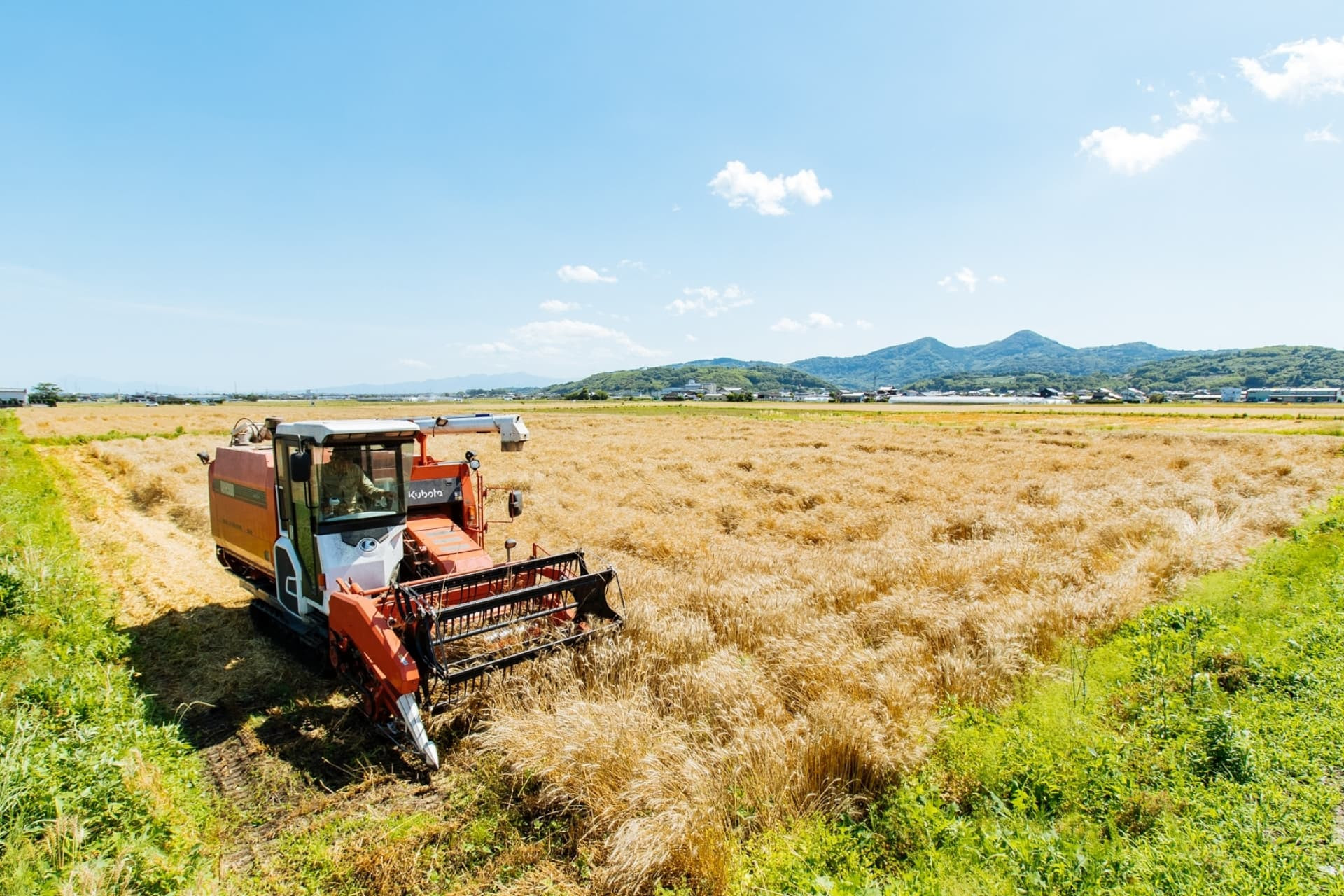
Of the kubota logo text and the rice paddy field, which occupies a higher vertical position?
the kubota logo text

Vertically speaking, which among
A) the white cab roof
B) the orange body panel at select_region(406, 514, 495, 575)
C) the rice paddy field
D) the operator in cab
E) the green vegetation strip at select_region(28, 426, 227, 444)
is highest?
the white cab roof

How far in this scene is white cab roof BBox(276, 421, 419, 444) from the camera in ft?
21.7

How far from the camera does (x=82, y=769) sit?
4.39 meters

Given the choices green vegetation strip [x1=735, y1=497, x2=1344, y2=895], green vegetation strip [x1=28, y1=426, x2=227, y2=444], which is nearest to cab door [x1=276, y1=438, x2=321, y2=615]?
green vegetation strip [x1=735, y1=497, x2=1344, y2=895]

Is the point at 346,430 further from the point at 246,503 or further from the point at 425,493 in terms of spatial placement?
the point at 246,503

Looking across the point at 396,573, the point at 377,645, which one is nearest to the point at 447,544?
the point at 396,573

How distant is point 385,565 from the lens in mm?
6977

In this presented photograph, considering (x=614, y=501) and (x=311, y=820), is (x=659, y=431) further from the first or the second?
(x=311, y=820)

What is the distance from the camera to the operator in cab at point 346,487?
689cm

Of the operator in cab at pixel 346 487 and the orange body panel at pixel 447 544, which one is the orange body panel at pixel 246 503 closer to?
the operator in cab at pixel 346 487

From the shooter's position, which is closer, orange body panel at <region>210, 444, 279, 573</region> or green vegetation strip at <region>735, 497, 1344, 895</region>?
green vegetation strip at <region>735, 497, 1344, 895</region>

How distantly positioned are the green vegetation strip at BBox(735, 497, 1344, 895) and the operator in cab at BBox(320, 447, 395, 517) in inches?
212

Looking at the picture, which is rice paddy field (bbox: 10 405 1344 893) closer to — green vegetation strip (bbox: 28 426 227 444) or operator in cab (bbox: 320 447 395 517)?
operator in cab (bbox: 320 447 395 517)

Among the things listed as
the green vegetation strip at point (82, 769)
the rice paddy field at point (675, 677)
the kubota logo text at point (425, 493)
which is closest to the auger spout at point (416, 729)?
the rice paddy field at point (675, 677)
